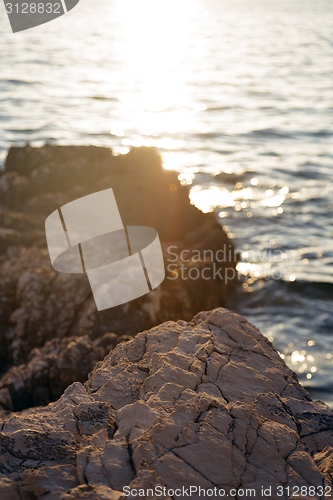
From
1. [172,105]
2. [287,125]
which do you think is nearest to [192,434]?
[287,125]

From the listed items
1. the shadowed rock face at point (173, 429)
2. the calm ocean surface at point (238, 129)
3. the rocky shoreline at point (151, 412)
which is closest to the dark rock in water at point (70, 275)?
the rocky shoreline at point (151, 412)

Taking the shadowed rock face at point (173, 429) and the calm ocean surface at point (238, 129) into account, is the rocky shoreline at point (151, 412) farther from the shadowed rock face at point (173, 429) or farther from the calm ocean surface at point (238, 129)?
the calm ocean surface at point (238, 129)

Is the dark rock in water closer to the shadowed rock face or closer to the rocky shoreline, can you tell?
the rocky shoreline

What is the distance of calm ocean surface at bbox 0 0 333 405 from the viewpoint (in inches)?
369

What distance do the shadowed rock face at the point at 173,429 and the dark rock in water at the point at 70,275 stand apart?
Answer: 209cm

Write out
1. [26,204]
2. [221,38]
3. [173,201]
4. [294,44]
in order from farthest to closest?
1. [221,38]
2. [294,44]
3. [173,201]
4. [26,204]

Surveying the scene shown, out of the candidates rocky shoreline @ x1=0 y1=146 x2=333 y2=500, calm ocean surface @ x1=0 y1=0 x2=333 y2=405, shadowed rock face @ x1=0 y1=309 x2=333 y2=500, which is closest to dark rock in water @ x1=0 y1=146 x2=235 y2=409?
rocky shoreline @ x1=0 y1=146 x2=333 y2=500

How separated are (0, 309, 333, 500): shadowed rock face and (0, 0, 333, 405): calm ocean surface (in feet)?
12.7

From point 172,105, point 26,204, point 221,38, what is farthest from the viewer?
point 221,38

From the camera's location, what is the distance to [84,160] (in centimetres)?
915

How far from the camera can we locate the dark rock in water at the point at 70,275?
588cm

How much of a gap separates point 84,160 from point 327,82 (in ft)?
72.4

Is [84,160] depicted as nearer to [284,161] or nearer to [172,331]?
[172,331]

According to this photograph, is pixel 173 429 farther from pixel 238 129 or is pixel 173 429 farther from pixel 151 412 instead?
pixel 238 129
